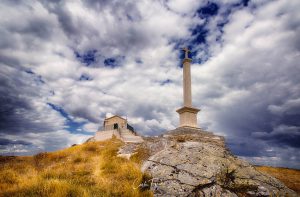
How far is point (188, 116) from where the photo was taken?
80.9 feet

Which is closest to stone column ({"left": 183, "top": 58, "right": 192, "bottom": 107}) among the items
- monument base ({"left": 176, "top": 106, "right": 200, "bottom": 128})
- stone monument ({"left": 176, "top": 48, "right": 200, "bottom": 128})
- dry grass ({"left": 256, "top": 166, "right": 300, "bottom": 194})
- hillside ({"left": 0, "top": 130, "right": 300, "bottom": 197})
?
stone monument ({"left": 176, "top": 48, "right": 200, "bottom": 128})

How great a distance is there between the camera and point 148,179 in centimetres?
734

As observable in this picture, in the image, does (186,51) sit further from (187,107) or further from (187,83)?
(187,107)

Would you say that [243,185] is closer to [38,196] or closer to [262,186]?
[262,186]

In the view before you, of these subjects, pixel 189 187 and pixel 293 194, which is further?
pixel 293 194

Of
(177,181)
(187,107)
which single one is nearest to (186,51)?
(187,107)

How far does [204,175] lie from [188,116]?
17831mm

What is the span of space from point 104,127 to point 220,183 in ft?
134

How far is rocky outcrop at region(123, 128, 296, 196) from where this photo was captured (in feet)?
21.8

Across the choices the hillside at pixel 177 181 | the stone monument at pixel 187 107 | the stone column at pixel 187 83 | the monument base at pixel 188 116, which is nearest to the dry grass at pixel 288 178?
the hillside at pixel 177 181

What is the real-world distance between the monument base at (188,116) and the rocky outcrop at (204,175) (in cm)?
1573

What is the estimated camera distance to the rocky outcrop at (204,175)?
21.8 ft

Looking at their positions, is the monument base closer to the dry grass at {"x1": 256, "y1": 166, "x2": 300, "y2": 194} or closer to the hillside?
the dry grass at {"x1": 256, "y1": 166, "x2": 300, "y2": 194}

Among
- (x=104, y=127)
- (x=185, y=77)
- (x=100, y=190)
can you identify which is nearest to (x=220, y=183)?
(x=100, y=190)
